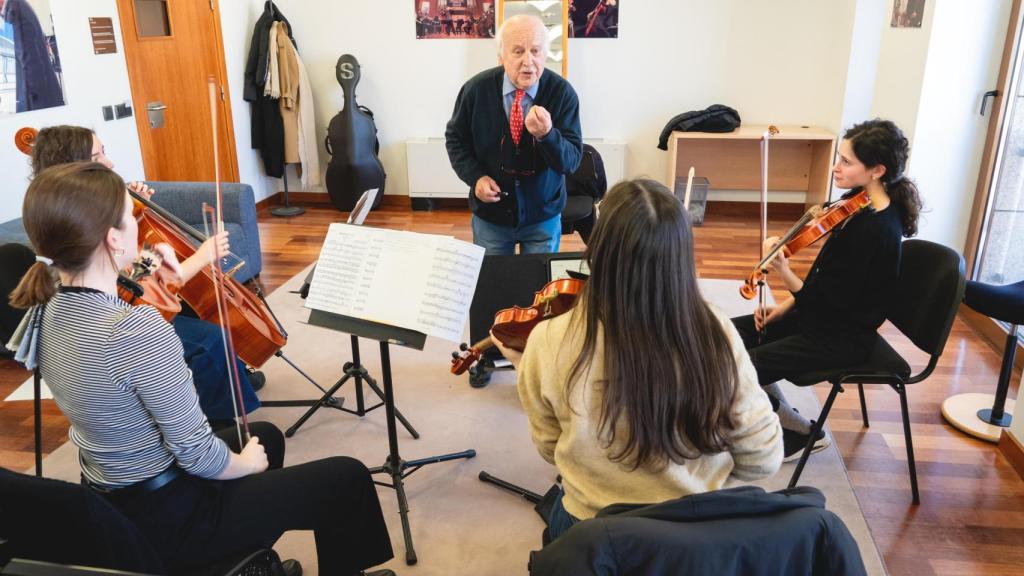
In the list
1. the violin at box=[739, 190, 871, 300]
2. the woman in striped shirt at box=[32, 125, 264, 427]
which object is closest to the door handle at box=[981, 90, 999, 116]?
the violin at box=[739, 190, 871, 300]

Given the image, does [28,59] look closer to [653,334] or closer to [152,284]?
[152,284]

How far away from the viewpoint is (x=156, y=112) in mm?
4797

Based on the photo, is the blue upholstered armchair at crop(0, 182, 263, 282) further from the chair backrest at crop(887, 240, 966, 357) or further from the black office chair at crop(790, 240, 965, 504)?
the chair backrest at crop(887, 240, 966, 357)

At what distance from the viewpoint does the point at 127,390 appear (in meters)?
1.34

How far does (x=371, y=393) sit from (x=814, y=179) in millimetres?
3769

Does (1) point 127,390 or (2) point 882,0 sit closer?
(1) point 127,390

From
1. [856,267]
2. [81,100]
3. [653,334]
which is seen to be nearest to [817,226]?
[856,267]

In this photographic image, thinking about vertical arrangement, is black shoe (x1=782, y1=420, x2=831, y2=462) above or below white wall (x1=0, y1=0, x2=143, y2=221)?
below

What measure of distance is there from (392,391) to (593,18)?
3922 millimetres

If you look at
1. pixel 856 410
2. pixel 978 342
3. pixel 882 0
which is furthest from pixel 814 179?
pixel 856 410

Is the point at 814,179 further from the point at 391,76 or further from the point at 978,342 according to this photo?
the point at 391,76

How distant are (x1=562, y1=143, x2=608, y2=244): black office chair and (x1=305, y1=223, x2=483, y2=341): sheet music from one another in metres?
1.93

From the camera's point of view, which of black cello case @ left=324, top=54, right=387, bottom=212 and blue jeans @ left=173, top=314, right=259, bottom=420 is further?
black cello case @ left=324, top=54, right=387, bottom=212

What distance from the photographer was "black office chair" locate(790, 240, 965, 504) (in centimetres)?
209
